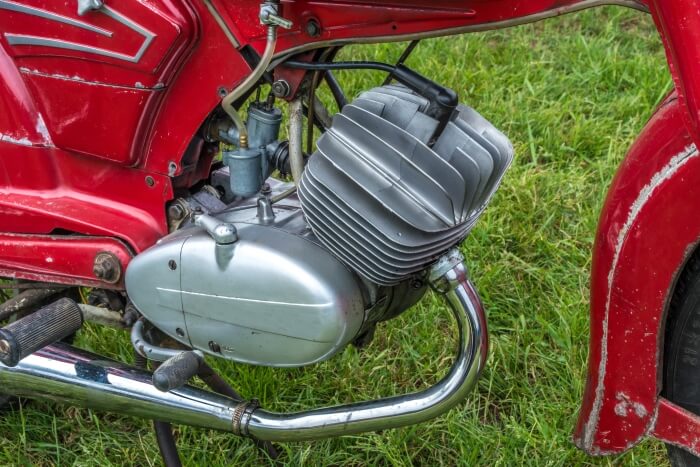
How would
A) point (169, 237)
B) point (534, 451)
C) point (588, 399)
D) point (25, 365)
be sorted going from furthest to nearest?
point (534, 451) → point (25, 365) → point (169, 237) → point (588, 399)

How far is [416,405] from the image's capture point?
1.45m

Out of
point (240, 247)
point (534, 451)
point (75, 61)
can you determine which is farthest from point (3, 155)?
point (534, 451)

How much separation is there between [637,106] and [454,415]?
1577 millimetres

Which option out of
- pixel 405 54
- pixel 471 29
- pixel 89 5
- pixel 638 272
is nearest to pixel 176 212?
pixel 89 5

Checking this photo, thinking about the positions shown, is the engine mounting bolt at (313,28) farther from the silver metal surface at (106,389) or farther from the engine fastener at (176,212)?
the silver metal surface at (106,389)

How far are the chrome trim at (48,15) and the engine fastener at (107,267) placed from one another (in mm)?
398

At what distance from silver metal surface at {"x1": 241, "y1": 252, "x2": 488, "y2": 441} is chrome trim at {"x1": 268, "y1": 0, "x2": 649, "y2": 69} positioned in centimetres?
35

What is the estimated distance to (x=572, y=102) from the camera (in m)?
3.17

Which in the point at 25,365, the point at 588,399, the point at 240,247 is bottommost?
the point at 25,365

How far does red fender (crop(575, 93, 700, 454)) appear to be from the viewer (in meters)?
1.20

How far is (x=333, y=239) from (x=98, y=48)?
1.62ft

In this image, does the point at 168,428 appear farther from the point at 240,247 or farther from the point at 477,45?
the point at 477,45

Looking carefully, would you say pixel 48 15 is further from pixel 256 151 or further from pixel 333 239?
pixel 333 239

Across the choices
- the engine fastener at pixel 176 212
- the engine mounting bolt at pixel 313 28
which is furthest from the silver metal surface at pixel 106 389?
the engine mounting bolt at pixel 313 28
